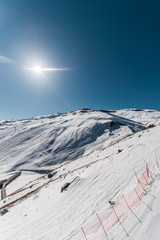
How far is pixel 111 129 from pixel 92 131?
330 inches

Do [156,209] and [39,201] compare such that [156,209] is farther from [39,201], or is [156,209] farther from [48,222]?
[39,201]

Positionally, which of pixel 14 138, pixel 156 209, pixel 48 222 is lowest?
pixel 48 222

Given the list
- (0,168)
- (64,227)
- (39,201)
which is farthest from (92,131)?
(64,227)

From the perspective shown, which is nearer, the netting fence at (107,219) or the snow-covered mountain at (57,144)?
the netting fence at (107,219)

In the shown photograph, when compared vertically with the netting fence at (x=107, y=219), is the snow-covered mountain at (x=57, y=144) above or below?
above

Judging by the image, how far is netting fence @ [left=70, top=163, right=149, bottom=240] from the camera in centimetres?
430

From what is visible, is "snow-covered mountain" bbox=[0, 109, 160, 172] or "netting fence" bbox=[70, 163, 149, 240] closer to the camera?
"netting fence" bbox=[70, 163, 149, 240]

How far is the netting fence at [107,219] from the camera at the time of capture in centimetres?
430

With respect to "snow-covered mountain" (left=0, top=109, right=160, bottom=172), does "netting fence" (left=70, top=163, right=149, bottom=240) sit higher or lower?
lower

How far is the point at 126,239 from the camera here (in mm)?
3617

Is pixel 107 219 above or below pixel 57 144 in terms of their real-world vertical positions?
below

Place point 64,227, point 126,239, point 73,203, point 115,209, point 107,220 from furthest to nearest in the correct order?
1. point 73,203
2. point 64,227
3. point 115,209
4. point 107,220
5. point 126,239

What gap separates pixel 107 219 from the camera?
4.75 meters

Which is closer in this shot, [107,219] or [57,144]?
[107,219]
